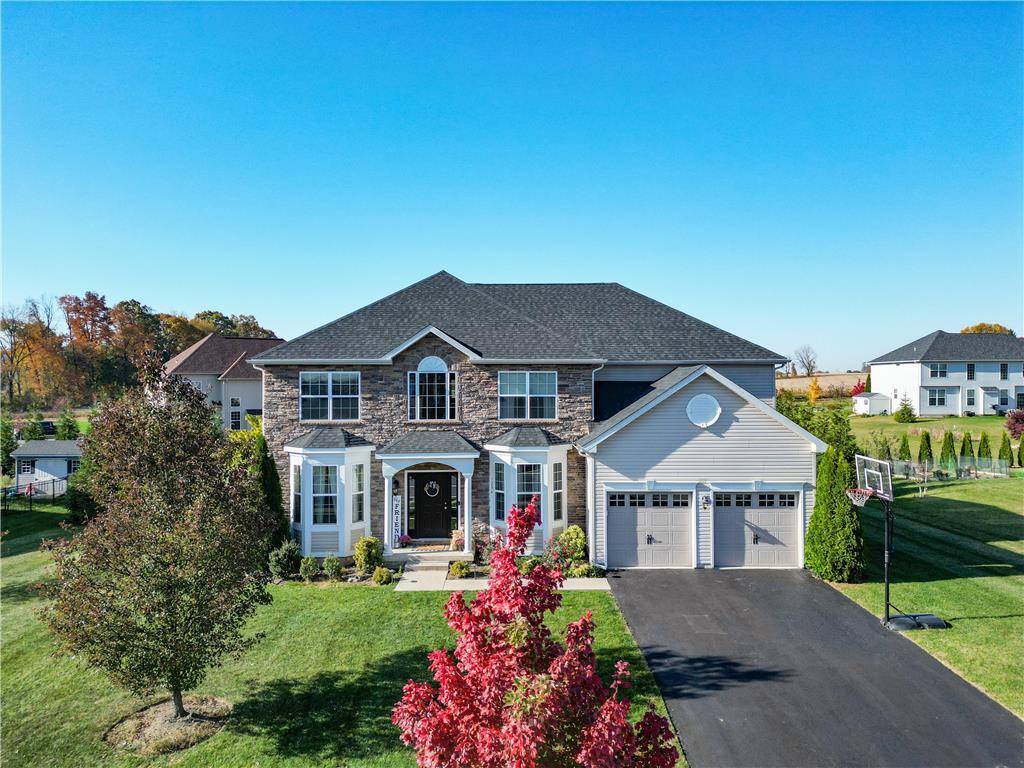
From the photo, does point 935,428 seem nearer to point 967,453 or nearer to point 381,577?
point 967,453

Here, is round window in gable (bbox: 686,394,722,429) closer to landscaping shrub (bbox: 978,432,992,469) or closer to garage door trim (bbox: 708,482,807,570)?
garage door trim (bbox: 708,482,807,570)

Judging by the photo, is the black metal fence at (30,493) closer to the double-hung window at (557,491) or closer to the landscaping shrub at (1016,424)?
the double-hung window at (557,491)

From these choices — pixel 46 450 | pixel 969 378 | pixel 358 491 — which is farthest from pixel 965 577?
pixel 969 378

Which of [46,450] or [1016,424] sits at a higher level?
[1016,424]

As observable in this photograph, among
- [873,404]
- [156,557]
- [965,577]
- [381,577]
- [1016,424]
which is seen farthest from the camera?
[873,404]

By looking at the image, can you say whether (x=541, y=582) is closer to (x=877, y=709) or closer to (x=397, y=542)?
(x=877, y=709)

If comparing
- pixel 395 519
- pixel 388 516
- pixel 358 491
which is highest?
pixel 358 491

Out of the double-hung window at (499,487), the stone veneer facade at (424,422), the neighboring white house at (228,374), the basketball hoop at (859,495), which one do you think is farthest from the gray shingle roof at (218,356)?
the basketball hoop at (859,495)
